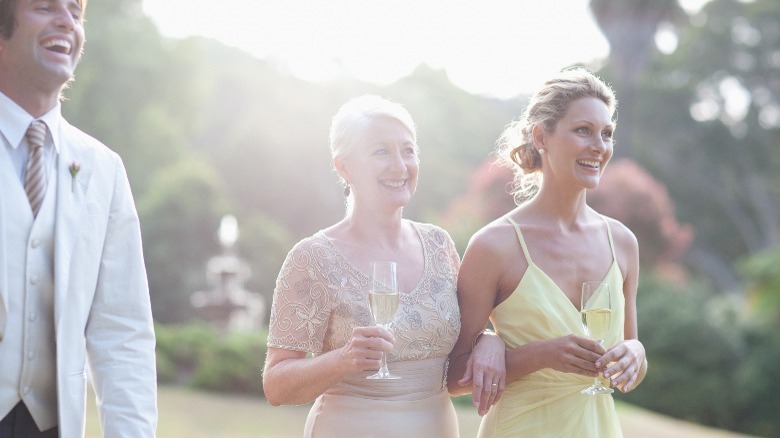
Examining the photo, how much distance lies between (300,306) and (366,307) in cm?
25

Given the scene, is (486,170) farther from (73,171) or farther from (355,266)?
(73,171)

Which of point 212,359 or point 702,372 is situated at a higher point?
point 702,372

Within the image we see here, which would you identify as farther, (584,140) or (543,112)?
(543,112)

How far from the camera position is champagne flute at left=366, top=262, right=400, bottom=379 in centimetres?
344

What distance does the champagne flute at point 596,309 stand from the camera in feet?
12.1

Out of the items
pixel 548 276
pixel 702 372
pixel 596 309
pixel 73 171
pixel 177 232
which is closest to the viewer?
pixel 73 171

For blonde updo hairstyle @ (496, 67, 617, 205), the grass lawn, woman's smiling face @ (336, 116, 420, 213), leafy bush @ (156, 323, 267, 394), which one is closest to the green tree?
leafy bush @ (156, 323, 267, 394)

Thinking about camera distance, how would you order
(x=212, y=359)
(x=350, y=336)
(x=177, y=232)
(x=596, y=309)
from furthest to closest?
(x=177, y=232) → (x=212, y=359) → (x=350, y=336) → (x=596, y=309)

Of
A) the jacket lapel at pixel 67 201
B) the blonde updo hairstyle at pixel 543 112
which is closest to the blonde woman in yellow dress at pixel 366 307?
the blonde updo hairstyle at pixel 543 112

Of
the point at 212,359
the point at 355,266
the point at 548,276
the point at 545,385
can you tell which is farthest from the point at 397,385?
the point at 212,359

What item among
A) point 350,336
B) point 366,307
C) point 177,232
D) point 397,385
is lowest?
point 397,385

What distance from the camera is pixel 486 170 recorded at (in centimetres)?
1989

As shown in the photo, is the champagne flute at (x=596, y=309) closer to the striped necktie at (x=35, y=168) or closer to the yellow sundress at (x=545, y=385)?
the yellow sundress at (x=545, y=385)

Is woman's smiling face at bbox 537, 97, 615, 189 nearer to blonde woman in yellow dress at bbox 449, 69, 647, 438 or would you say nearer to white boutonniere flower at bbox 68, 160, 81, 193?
blonde woman in yellow dress at bbox 449, 69, 647, 438
